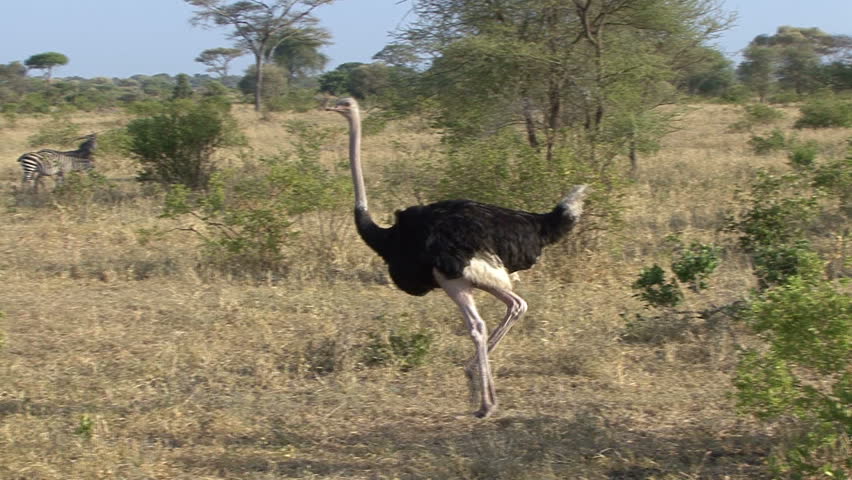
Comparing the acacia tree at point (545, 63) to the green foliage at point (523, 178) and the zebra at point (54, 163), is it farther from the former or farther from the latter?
the zebra at point (54, 163)

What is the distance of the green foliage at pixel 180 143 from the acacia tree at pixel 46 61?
4223cm

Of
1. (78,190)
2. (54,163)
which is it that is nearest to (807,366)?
(78,190)

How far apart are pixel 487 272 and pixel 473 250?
0.39ft

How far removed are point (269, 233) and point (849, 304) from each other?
15.5ft

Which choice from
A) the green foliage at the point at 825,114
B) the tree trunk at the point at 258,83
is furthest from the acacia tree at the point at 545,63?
the tree trunk at the point at 258,83

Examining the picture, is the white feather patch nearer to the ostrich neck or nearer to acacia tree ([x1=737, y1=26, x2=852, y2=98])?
the ostrich neck

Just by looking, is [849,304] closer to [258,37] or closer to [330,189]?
[330,189]

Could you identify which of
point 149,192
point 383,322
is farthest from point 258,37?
point 383,322

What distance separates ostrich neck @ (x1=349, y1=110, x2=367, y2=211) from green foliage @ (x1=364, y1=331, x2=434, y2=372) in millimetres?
788

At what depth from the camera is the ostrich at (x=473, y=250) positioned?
Result: 13.8ft

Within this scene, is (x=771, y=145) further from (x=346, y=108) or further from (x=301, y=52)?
(x=301, y=52)

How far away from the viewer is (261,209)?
288 inches

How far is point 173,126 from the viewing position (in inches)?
409

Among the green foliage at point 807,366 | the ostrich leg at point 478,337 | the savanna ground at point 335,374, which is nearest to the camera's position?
the green foliage at point 807,366
